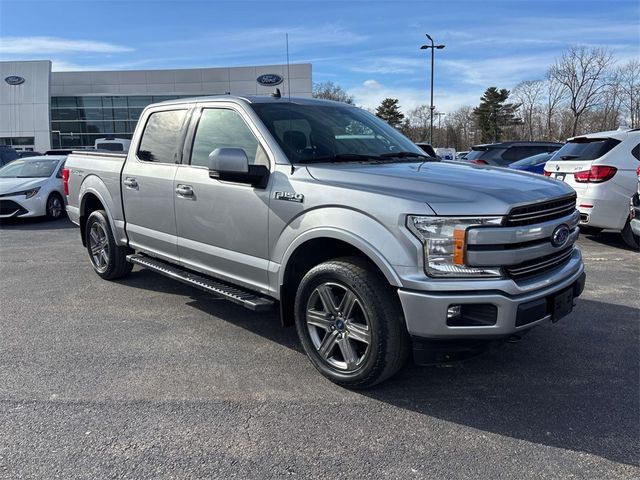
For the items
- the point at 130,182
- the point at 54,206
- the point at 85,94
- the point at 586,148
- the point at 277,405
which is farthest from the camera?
the point at 85,94

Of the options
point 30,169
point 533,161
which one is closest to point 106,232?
point 30,169

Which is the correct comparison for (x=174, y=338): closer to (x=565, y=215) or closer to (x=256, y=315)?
(x=256, y=315)

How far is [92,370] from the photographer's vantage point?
12.6 ft

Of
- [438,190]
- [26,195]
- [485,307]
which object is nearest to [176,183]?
[438,190]

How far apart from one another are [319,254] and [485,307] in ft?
4.26

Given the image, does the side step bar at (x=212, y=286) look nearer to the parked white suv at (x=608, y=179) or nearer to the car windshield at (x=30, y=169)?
the parked white suv at (x=608, y=179)

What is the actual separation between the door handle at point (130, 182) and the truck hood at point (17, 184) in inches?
296

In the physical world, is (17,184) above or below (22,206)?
above

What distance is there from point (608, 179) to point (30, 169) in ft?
40.1

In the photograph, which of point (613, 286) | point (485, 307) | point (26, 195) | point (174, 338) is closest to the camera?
point (485, 307)

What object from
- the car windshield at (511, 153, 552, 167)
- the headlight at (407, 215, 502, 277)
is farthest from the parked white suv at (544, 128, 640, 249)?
the headlight at (407, 215, 502, 277)

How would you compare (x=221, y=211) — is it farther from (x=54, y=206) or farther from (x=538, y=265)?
(x=54, y=206)

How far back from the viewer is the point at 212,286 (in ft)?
14.3

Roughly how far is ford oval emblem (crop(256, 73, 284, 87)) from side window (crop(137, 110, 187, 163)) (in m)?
40.8
